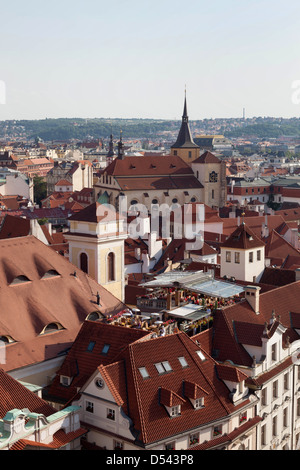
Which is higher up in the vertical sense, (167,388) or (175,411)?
(167,388)

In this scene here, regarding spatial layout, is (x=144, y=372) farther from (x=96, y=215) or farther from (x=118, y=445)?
(x=96, y=215)

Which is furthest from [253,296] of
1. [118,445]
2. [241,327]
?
[118,445]

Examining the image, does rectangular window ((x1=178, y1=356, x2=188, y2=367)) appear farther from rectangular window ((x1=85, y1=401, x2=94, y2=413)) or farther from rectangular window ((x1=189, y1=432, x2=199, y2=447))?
rectangular window ((x1=85, y1=401, x2=94, y2=413))

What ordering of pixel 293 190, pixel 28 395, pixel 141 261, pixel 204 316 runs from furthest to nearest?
pixel 293 190
pixel 141 261
pixel 204 316
pixel 28 395
